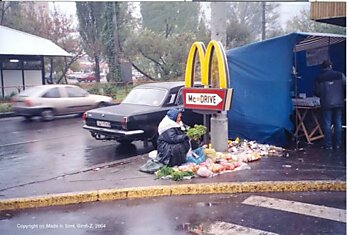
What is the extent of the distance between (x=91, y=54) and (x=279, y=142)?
25.9m

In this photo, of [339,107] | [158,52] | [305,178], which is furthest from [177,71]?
[305,178]

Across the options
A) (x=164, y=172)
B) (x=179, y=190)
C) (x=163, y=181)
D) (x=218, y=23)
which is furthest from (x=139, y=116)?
(x=218, y=23)

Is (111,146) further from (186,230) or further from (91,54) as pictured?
(91,54)

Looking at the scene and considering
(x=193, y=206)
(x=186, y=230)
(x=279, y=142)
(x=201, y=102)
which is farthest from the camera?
(x=279, y=142)

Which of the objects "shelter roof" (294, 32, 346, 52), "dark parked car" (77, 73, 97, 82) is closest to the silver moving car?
"shelter roof" (294, 32, 346, 52)

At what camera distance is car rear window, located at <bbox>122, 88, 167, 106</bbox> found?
33.8ft

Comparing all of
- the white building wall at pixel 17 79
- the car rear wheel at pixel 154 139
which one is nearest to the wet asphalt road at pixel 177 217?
the car rear wheel at pixel 154 139

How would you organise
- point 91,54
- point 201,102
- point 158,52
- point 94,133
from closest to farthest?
point 201,102 → point 94,133 → point 158,52 → point 91,54

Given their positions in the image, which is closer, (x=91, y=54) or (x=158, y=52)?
(x=158, y=52)

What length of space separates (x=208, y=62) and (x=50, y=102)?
9725 millimetres

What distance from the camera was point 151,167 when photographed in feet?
24.4

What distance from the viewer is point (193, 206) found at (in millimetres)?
5863

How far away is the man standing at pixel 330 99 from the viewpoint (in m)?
9.02

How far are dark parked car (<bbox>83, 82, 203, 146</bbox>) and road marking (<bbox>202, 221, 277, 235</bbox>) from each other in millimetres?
4672
